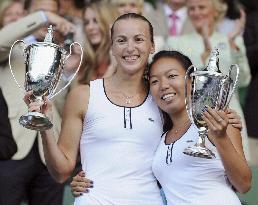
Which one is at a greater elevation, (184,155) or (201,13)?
(201,13)

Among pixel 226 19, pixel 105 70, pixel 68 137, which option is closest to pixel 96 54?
pixel 105 70

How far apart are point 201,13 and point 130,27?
5.63ft

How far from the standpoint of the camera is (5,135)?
12.3 feet

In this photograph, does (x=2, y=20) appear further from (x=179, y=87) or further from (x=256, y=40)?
(x=179, y=87)

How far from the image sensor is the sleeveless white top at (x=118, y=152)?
267 cm

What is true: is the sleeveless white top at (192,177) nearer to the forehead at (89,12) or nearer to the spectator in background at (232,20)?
the spectator in background at (232,20)

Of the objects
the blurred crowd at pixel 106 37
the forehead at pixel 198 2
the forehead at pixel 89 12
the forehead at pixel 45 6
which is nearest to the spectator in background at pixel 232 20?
the blurred crowd at pixel 106 37

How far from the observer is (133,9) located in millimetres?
4418

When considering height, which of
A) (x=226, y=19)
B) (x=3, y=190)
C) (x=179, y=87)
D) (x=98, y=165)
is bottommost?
(x=3, y=190)

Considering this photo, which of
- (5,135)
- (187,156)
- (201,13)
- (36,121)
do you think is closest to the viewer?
(36,121)

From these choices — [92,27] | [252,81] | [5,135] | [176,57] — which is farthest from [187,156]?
[92,27]

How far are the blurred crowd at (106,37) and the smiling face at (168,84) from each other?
1.38 metres

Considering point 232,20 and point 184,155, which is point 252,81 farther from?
point 184,155

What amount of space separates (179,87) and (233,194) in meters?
0.44
